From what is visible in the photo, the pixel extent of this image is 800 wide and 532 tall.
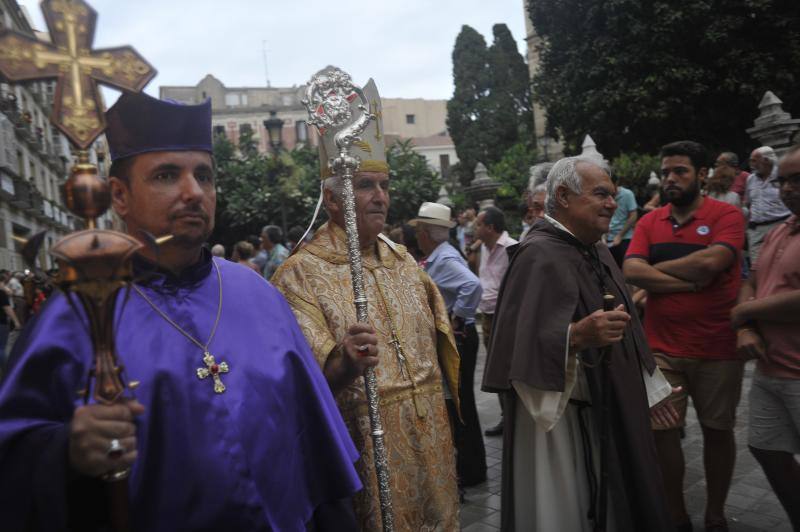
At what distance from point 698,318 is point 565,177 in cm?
132

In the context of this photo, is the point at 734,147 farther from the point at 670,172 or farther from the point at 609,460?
the point at 609,460

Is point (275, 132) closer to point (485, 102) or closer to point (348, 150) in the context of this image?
point (348, 150)

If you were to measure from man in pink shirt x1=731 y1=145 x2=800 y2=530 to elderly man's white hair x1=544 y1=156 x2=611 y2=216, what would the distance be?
955 millimetres

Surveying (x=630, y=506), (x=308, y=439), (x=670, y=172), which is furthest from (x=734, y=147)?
(x=308, y=439)

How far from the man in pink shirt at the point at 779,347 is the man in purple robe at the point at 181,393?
2.31 meters

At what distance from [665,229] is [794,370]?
1.13 m

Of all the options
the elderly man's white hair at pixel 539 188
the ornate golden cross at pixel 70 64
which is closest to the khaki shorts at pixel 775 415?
the elderly man's white hair at pixel 539 188

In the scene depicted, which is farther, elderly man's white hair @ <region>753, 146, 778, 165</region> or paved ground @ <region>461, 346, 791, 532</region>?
elderly man's white hair @ <region>753, 146, 778, 165</region>

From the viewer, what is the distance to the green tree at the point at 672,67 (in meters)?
17.1

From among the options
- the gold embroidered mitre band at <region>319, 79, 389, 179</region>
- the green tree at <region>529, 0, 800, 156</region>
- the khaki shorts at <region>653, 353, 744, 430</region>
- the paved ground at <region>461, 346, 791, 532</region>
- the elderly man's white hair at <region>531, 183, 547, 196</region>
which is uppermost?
the green tree at <region>529, 0, 800, 156</region>

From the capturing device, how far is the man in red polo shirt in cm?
362

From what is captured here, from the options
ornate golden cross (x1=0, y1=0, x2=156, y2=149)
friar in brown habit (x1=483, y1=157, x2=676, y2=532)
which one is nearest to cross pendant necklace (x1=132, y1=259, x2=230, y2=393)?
ornate golden cross (x1=0, y1=0, x2=156, y2=149)

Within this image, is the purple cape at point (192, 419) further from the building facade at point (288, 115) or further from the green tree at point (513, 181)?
the building facade at point (288, 115)

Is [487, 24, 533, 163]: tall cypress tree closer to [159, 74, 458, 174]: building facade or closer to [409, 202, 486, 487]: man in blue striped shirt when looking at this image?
[159, 74, 458, 174]: building facade
